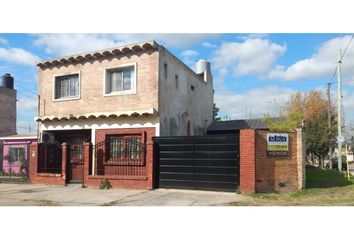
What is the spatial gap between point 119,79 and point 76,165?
4.74 meters

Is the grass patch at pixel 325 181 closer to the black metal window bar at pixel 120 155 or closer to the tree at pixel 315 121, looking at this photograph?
the black metal window bar at pixel 120 155

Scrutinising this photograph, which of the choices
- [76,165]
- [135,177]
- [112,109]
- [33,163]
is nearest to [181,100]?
[112,109]

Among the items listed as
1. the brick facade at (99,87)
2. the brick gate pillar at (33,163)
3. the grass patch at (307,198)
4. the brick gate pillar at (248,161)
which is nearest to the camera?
the grass patch at (307,198)

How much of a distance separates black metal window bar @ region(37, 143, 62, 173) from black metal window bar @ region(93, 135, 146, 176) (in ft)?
9.27

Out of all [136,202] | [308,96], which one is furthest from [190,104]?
[308,96]

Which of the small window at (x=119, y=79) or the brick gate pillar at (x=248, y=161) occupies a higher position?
the small window at (x=119, y=79)

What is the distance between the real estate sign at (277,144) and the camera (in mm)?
13266

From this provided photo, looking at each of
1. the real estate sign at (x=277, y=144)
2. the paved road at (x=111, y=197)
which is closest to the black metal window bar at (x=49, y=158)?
the paved road at (x=111, y=197)

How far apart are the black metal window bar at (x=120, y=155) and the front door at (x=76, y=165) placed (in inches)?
34.9

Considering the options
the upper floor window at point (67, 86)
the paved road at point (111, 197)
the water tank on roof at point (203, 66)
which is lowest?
the paved road at point (111, 197)

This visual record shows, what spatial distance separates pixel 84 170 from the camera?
15.9 m

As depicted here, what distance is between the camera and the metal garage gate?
13.4 meters

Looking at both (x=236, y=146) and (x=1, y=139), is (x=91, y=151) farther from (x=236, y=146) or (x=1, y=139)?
(x=1, y=139)

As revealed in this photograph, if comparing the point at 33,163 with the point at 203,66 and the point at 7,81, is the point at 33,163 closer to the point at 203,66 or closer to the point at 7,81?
the point at 203,66
